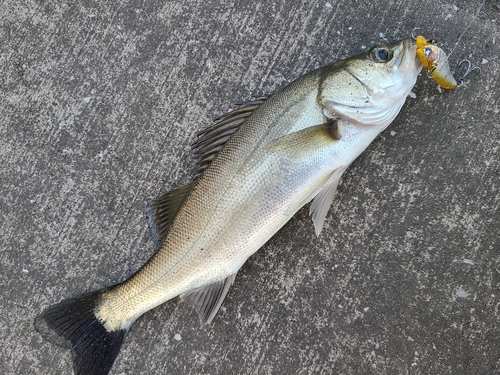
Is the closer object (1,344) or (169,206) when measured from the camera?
(169,206)

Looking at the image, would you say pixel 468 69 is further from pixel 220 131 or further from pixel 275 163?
pixel 220 131

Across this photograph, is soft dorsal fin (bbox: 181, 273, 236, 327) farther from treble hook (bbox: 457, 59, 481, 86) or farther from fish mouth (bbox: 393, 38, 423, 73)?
treble hook (bbox: 457, 59, 481, 86)

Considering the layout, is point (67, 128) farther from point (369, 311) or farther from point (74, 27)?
point (369, 311)

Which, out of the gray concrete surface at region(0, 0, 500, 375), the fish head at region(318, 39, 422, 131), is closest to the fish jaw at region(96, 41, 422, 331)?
the fish head at region(318, 39, 422, 131)

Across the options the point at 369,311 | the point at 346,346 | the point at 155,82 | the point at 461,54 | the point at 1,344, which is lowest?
the point at 1,344

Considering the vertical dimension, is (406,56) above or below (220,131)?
above

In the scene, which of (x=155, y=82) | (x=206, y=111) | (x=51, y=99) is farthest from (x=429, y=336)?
(x=51, y=99)

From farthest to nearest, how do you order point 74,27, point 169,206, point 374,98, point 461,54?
point 74,27
point 461,54
point 169,206
point 374,98

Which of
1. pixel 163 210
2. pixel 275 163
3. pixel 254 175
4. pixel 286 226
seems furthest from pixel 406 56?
pixel 163 210
